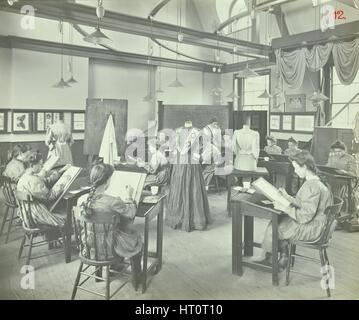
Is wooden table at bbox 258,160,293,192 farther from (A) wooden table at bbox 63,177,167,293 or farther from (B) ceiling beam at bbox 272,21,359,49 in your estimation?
(A) wooden table at bbox 63,177,167,293

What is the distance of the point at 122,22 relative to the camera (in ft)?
15.6

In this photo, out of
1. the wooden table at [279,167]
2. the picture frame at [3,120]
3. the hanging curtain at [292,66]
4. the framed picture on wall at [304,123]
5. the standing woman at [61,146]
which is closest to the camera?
the picture frame at [3,120]

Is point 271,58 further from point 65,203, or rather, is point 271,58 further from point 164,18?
point 65,203

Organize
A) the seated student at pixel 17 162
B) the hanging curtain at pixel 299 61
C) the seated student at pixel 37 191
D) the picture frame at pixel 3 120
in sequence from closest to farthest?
1. the picture frame at pixel 3 120
2. the seated student at pixel 37 191
3. the seated student at pixel 17 162
4. the hanging curtain at pixel 299 61

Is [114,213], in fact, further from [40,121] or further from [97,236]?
[40,121]

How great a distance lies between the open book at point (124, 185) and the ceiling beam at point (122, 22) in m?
1.77

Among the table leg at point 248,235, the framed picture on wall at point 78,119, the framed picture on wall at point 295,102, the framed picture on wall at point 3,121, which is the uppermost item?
the framed picture on wall at point 295,102

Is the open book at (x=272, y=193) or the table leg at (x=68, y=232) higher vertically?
the open book at (x=272, y=193)

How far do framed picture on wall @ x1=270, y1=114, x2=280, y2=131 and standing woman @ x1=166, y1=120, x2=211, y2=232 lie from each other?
314 cm

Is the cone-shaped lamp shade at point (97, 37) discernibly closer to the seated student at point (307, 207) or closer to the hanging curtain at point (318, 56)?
the seated student at point (307, 207)

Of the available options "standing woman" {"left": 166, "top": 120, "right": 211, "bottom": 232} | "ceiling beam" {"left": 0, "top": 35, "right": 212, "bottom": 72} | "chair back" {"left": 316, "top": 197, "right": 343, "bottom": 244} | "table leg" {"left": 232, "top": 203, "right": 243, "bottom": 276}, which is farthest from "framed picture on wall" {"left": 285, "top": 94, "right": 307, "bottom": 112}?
"table leg" {"left": 232, "top": 203, "right": 243, "bottom": 276}

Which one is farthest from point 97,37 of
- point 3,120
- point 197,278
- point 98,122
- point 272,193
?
point 197,278

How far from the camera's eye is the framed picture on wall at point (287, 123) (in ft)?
23.9

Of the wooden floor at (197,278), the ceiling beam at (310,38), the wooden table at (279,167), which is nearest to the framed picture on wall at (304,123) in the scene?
the ceiling beam at (310,38)
